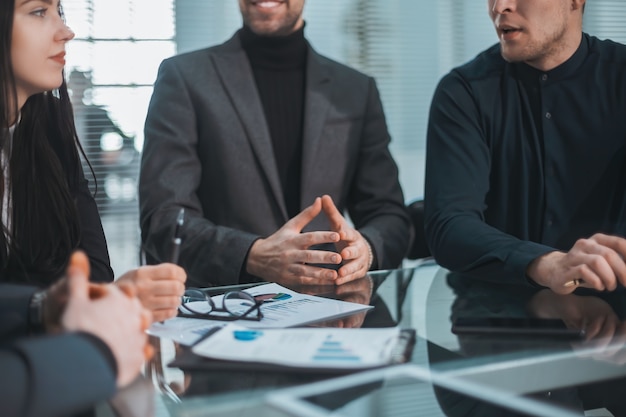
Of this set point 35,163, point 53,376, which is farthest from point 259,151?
point 53,376

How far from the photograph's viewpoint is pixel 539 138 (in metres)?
2.26

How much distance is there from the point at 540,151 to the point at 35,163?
4.25ft

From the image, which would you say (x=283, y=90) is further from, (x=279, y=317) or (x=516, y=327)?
(x=516, y=327)

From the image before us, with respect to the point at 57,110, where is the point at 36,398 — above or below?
below

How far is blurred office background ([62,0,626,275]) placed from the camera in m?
3.86

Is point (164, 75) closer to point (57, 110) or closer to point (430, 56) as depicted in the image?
point (57, 110)

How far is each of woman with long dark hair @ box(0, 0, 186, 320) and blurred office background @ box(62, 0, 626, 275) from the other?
200 cm

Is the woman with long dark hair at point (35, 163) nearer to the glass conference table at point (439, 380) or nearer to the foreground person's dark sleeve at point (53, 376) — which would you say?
the glass conference table at point (439, 380)

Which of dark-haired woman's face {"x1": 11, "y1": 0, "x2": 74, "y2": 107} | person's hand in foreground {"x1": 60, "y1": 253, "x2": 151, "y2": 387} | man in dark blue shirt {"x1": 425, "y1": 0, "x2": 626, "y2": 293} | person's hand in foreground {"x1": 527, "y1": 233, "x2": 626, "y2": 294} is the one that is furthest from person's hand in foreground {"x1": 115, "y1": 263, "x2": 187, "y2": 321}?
man in dark blue shirt {"x1": 425, "y1": 0, "x2": 626, "y2": 293}

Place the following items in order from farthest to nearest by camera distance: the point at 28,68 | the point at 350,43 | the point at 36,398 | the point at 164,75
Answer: the point at 350,43, the point at 164,75, the point at 28,68, the point at 36,398

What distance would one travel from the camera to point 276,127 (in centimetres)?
262

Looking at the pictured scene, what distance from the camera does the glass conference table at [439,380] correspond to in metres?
0.99

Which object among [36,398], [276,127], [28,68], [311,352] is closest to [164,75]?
[276,127]

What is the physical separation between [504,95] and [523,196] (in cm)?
29
